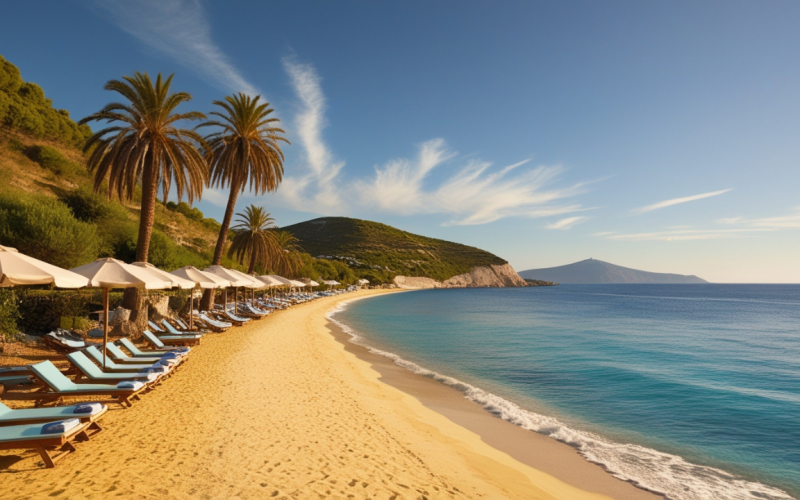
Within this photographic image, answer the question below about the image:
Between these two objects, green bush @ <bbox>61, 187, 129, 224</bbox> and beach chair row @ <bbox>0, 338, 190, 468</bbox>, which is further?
green bush @ <bbox>61, 187, 129, 224</bbox>

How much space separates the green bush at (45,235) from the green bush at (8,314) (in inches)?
318

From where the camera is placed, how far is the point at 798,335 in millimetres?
29984

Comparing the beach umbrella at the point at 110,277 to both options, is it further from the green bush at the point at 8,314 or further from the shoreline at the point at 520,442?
the shoreline at the point at 520,442

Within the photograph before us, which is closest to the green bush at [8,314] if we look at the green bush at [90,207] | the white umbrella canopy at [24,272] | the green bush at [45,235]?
the white umbrella canopy at [24,272]

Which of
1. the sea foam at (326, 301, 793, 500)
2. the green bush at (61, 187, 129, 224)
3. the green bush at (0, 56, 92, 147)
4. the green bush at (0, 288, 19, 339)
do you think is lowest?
the sea foam at (326, 301, 793, 500)

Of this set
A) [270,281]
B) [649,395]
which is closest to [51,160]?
[270,281]

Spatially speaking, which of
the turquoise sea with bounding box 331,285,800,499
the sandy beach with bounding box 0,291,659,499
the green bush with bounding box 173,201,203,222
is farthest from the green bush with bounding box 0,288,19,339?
the green bush with bounding box 173,201,203,222

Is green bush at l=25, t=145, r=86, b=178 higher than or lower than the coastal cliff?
higher

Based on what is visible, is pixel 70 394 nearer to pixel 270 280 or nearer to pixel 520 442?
pixel 520 442

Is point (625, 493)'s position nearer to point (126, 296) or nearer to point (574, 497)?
point (574, 497)

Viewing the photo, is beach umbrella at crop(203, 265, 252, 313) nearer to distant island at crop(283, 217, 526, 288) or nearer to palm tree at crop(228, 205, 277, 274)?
palm tree at crop(228, 205, 277, 274)

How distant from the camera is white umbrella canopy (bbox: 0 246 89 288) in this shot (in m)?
6.79

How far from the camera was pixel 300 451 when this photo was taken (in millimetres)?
6414

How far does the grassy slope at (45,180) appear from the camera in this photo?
33.7 metres
